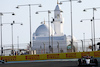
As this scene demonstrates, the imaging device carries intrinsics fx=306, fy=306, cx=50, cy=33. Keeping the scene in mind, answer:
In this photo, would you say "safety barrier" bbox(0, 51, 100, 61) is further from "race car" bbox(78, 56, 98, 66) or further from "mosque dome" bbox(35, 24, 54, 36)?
"mosque dome" bbox(35, 24, 54, 36)

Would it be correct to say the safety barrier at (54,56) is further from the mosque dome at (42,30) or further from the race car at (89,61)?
the mosque dome at (42,30)

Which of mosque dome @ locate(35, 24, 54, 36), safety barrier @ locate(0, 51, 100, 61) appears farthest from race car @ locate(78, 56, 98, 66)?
mosque dome @ locate(35, 24, 54, 36)

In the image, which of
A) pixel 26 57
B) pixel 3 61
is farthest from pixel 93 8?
pixel 3 61

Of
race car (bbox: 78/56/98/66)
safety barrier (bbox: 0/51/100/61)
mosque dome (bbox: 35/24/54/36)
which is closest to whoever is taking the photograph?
race car (bbox: 78/56/98/66)

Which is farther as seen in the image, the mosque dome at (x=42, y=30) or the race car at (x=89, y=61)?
the mosque dome at (x=42, y=30)

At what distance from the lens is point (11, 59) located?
4953 cm

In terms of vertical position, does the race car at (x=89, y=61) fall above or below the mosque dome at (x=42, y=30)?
below

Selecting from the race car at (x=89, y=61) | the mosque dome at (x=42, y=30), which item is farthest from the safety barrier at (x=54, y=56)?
the mosque dome at (x=42, y=30)

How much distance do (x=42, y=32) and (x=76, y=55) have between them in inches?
5173

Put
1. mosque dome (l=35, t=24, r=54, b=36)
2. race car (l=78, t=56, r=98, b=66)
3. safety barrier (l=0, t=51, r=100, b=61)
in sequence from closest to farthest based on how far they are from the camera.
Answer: race car (l=78, t=56, r=98, b=66) → safety barrier (l=0, t=51, r=100, b=61) → mosque dome (l=35, t=24, r=54, b=36)

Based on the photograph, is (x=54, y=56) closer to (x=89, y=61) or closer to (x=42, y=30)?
(x=89, y=61)

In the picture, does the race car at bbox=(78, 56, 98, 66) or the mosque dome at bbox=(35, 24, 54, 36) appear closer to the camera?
the race car at bbox=(78, 56, 98, 66)

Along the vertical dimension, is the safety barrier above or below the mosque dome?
below

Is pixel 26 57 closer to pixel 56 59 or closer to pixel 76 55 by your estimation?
pixel 56 59
